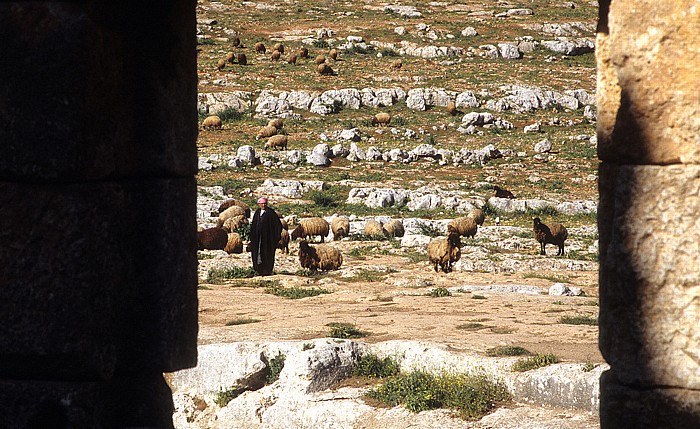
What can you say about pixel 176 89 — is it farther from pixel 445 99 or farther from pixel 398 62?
pixel 398 62

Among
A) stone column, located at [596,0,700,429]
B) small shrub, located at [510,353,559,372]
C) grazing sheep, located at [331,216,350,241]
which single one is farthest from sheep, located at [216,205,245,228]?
stone column, located at [596,0,700,429]

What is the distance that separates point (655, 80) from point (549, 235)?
18.8 meters

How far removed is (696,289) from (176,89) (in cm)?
251

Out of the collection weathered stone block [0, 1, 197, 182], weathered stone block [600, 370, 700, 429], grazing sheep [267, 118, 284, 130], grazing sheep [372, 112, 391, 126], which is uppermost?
grazing sheep [372, 112, 391, 126]

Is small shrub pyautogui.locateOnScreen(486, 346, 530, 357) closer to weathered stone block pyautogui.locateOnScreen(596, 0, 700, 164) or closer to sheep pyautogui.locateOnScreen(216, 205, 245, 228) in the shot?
weathered stone block pyautogui.locateOnScreen(596, 0, 700, 164)

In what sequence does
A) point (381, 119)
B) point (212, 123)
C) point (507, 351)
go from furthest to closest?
1. point (381, 119)
2. point (212, 123)
3. point (507, 351)

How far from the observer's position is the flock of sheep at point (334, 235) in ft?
62.6

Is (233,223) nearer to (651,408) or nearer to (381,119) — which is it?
(381,119)

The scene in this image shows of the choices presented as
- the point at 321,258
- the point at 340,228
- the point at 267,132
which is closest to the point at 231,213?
the point at 340,228

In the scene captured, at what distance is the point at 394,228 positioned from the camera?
23875 mm

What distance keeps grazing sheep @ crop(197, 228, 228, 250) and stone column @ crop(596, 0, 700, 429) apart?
62.0 feet

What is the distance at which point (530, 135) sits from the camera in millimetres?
38062

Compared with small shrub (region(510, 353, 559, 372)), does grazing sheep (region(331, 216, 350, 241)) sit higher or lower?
higher

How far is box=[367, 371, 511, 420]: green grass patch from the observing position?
27.6 ft
